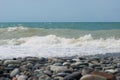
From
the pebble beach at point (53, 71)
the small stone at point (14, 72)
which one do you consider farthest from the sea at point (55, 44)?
the small stone at point (14, 72)

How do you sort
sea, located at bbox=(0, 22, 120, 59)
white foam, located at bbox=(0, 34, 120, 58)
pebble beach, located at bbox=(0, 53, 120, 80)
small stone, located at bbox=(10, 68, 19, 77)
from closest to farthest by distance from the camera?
pebble beach, located at bbox=(0, 53, 120, 80), small stone, located at bbox=(10, 68, 19, 77), white foam, located at bbox=(0, 34, 120, 58), sea, located at bbox=(0, 22, 120, 59)

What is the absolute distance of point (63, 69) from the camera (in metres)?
5.88

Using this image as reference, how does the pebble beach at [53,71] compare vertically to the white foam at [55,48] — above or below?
above

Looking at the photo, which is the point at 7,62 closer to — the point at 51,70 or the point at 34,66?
the point at 34,66

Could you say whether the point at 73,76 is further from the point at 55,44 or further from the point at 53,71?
the point at 55,44

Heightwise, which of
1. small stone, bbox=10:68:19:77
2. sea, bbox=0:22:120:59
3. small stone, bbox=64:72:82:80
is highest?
small stone, bbox=64:72:82:80

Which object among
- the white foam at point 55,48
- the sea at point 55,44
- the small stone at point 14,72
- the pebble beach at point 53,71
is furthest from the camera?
the sea at point 55,44

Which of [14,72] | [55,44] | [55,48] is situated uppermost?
[14,72]

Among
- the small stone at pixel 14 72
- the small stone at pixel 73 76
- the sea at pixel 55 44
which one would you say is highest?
the small stone at pixel 73 76

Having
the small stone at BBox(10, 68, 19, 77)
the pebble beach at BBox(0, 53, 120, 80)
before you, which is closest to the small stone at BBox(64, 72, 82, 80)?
the pebble beach at BBox(0, 53, 120, 80)

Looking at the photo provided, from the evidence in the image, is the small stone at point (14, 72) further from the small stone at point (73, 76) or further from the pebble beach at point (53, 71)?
the small stone at point (73, 76)

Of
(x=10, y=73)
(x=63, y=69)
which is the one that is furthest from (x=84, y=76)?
(x=10, y=73)

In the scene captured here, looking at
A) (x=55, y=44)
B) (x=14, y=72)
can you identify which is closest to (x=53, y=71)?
(x=14, y=72)

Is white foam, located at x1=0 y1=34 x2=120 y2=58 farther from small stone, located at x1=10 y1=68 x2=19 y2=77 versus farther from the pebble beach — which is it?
small stone, located at x1=10 y1=68 x2=19 y2=77
